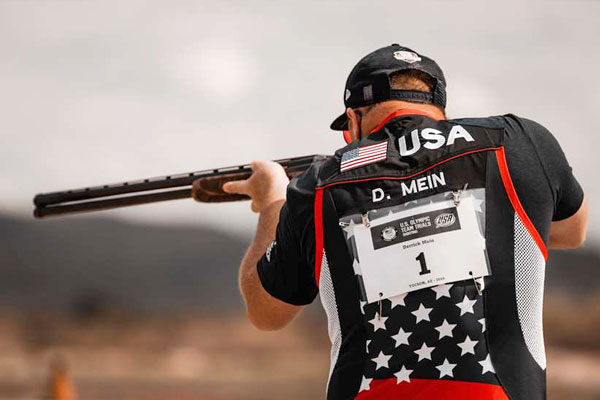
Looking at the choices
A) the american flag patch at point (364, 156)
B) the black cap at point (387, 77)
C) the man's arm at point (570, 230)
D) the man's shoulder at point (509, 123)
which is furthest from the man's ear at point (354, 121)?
the man's arm at point (570, 230)

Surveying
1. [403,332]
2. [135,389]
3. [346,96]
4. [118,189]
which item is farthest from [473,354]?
[135,389]

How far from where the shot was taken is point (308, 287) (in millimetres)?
3084

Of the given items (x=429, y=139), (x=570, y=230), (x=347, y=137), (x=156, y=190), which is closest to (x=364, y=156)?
(x=429, y=139)

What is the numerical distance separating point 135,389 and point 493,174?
27911 mm

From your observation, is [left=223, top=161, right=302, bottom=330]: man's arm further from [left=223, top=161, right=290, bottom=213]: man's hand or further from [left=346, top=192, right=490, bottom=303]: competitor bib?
[left=346, top=192, right=490, bottom=303]: competitor bib

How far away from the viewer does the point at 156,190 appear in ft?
18.3

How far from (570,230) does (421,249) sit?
0.65 meters

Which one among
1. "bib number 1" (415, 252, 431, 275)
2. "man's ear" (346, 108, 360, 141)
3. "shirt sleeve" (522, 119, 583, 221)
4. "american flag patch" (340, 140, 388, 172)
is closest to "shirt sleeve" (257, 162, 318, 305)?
"american flag patch" (340, 140, 388, 172)

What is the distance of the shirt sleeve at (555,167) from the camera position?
276cm

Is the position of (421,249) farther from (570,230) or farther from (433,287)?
(570,230)

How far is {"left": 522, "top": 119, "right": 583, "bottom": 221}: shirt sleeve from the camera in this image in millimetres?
2762

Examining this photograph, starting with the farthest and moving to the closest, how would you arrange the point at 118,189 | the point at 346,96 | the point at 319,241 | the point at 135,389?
the point at 135,389
the point at 118,189
the point at 346,96
the point at 319,241

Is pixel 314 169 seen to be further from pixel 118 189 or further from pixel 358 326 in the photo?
pixel 118 189

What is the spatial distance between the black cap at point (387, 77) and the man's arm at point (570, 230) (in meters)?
0.58
